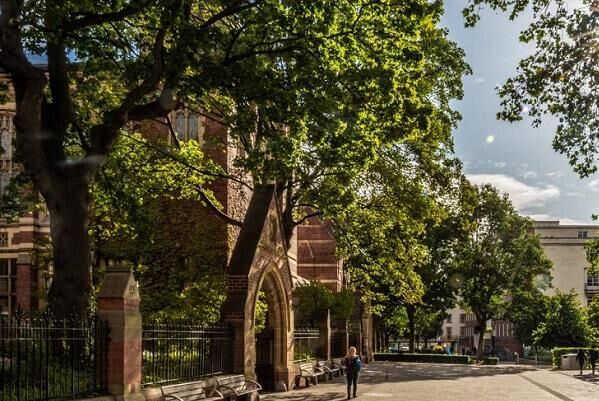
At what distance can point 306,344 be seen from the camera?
88.3ft

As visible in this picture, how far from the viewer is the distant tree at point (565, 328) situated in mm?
61000

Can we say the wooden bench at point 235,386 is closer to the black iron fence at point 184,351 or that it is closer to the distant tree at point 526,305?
the black iron fence at point 184,351

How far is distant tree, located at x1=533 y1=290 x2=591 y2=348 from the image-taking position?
61.0 m

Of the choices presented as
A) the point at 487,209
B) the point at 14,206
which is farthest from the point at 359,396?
the point at 487,209

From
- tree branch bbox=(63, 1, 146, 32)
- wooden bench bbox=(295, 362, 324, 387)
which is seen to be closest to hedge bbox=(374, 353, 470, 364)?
wooden bench bbox=(295, 362, 324, 387)

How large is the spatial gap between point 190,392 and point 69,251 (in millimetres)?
3599

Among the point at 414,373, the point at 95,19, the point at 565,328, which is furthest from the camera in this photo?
the point at 565,328

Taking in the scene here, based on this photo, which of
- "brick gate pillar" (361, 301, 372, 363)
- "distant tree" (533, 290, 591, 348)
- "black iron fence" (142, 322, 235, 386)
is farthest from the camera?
"distant tree" (533, 290, 591, 348)

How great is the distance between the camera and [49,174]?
1304cm

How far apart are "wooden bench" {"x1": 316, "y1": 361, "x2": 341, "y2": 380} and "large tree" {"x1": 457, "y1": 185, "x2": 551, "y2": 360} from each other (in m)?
24.0

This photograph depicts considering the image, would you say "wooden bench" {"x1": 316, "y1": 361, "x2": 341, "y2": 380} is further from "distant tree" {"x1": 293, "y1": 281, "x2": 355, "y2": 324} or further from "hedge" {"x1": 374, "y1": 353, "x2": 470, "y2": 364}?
"hedge" {"x1": 374, "y1": 353, "x2": 470, "y2": 364}

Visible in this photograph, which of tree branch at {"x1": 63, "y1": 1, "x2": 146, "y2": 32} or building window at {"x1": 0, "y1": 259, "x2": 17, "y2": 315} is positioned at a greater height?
tree branch at {"x1": 63, "y1": 1, "x2": 146, "y2": 32}

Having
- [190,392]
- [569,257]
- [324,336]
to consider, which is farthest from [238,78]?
[569,257]

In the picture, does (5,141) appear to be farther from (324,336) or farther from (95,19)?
(95,19)
